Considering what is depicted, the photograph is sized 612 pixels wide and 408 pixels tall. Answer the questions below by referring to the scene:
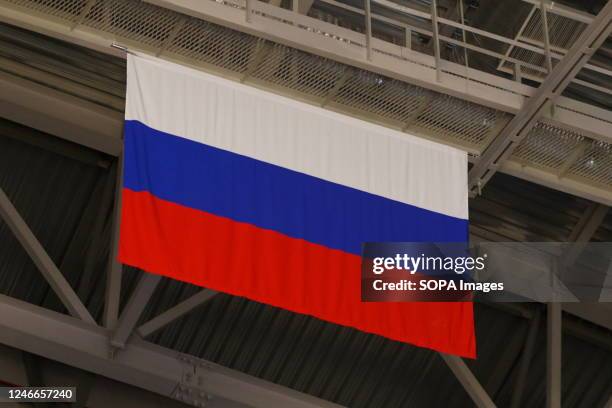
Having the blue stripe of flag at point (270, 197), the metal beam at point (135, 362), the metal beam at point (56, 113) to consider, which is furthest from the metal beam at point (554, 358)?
the metal beam at point (56, 113)

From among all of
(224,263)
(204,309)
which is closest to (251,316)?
(204,309)

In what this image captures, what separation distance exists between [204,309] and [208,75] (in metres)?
5.85

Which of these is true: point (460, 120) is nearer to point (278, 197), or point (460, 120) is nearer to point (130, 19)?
point (278, 197)

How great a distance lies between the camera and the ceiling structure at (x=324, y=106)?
587 inches

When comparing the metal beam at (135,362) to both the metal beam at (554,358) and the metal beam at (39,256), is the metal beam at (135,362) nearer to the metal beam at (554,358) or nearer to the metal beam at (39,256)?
the metal beam at (39,256)

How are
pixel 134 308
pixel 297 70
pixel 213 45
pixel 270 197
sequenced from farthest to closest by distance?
1. pixel 134 308
2. pixel 297 70
3. pixel 213 45
4. pixel 270 197

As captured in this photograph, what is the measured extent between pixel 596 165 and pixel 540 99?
1.44 m

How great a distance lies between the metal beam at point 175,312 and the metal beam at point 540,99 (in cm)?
433

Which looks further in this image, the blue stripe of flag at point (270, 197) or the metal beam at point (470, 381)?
the metal beam at point (470, 381)

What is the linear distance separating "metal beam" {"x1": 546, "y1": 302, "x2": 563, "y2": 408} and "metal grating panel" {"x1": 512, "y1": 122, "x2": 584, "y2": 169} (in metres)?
3.87

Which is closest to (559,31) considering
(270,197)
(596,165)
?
(596,165)

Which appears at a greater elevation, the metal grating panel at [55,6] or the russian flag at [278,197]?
the metal grating panel at [55,6]

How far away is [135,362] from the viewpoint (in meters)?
17.7

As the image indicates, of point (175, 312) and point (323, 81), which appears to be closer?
point (323, 81)
